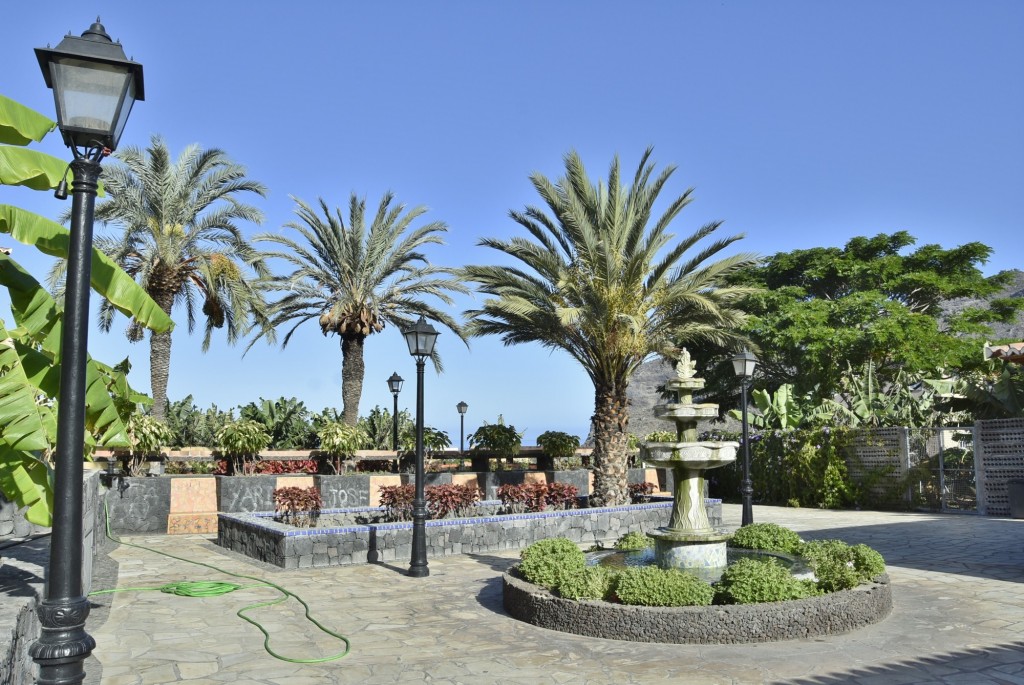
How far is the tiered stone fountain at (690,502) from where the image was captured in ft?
31.0

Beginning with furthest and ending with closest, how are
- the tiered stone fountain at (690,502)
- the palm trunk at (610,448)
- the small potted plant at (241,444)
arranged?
1. the small potted plant at (241,444)
2. the palm trunk at (610,448)
3. the tiered stone fountain at (690,502)

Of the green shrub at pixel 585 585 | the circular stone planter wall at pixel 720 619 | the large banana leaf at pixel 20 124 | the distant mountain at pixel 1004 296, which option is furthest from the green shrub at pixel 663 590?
the distant mountain at pixel 1004 296

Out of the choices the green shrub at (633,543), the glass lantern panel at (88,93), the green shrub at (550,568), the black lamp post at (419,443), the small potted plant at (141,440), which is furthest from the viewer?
the small potted plant at (141,440)

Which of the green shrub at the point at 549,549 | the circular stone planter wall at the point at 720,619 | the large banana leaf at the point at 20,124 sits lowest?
the circular stone planter wall at the point at 720,619

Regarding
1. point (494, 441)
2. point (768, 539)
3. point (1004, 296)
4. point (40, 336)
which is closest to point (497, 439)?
point (494, 441)

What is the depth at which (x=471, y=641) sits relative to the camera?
7941mm

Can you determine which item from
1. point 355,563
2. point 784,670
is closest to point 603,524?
point 355,563

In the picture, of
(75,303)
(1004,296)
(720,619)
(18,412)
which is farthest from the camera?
(1004,296)

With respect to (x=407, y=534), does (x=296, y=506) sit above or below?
above

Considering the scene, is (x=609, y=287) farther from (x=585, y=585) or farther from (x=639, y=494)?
(x=585, y=585)

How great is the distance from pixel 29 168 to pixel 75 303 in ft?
10.9

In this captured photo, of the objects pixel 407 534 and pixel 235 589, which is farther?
pixel 407 534

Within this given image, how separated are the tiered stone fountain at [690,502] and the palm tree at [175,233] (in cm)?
1694

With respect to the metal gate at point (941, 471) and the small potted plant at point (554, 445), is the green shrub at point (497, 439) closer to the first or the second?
the small potted plant at point (554, 445)
